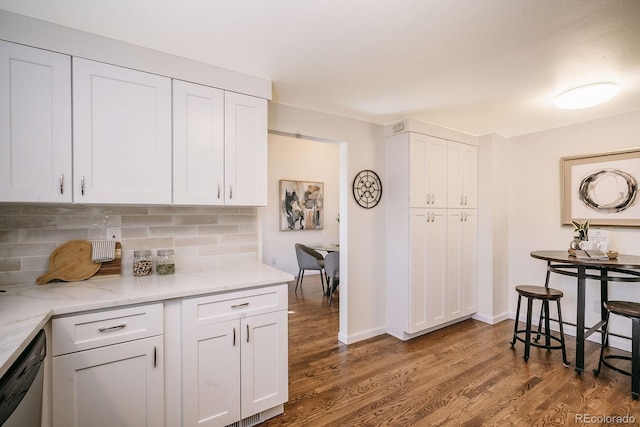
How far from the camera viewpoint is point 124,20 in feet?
4.88

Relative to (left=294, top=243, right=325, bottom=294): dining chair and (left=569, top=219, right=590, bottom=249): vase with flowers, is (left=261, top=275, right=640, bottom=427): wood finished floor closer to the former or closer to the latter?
(left=569, top=219, right=590, bottom=249): vase with flowers

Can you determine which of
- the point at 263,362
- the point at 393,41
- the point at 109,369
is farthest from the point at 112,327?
the point at 393,41

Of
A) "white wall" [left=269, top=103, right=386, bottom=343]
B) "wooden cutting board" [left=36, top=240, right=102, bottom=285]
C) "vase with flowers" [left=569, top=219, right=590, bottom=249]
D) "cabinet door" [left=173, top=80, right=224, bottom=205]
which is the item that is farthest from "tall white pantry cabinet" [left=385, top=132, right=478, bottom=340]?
"wooden cutting board" [left=36, top=240, right=102, bottom=285]

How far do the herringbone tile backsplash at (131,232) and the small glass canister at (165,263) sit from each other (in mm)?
70

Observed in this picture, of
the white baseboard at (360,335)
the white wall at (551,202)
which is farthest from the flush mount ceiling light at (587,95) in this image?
the white baseboard at (360,335)

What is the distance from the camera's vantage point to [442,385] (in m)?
2.24

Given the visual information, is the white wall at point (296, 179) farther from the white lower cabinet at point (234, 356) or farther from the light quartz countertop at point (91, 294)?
the white lower cabinet at point (234, 356)

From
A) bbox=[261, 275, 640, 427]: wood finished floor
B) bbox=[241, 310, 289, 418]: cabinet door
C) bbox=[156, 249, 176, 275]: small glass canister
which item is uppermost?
bbox=[156, 249, 176, 275]: small glass canister

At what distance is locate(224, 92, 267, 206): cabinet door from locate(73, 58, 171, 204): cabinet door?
37cm

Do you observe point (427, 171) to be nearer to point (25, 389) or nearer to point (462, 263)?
point (462, 263)

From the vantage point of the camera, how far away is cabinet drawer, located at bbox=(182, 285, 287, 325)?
5.23 feet

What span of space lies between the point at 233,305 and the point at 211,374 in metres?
0.39

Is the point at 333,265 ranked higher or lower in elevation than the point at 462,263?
lower

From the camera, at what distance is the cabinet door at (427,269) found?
2.99 meters
